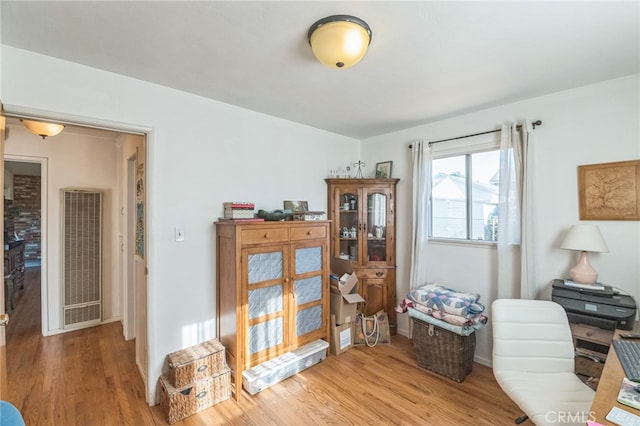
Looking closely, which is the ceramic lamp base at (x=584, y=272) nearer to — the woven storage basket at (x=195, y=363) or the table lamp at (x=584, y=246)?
the table lamp at (x=584, y=246)

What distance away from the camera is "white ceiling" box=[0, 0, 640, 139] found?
1.37 m

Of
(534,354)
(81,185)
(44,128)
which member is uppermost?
(44,128)

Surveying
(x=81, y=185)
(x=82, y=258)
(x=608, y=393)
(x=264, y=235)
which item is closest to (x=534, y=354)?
(x=608, y=393)

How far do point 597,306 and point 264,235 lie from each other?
8.27 ft

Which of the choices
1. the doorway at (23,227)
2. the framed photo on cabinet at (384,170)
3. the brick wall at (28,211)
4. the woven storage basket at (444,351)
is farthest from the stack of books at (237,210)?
the brick wall at (28,211)

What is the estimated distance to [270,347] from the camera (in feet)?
8.00

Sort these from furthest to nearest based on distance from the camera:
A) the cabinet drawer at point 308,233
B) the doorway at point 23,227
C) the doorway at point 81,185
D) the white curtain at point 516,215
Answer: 1. the doorway at point 23,227
2. the doorway at point 81,185
3. the cabinet drawer at point 308,233
4. the white curtain at point 516,215

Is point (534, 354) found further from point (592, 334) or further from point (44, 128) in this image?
point (44, 128)

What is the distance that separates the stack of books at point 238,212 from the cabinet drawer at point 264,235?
0.13 m

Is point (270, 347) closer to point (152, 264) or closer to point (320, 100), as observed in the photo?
point (152, 264)

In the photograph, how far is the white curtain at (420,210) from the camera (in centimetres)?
313

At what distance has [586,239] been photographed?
81.3 inches

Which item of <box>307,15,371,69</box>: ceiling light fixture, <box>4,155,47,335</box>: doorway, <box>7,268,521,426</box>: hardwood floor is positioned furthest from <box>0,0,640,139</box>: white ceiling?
<box>4,155,47,335</box>: doorway

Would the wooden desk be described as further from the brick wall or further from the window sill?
the brick wall
